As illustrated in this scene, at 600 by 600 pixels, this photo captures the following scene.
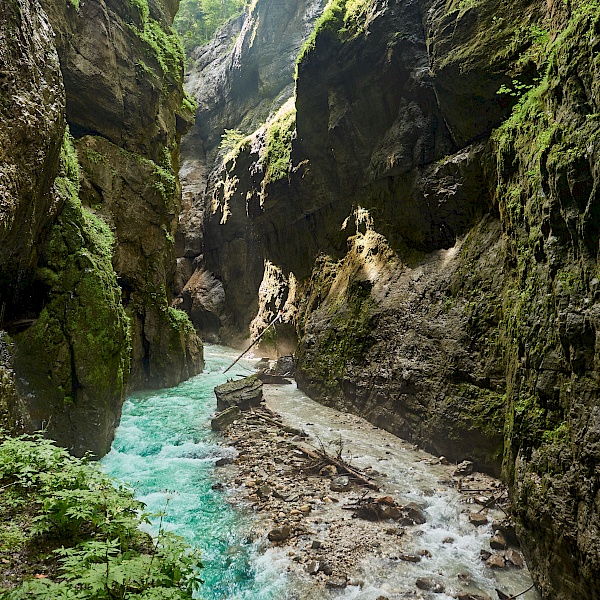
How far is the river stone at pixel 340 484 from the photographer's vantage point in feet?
24.0

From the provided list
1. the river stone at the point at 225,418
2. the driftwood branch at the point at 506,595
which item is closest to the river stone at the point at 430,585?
the driftwood branch at the point at 506,595

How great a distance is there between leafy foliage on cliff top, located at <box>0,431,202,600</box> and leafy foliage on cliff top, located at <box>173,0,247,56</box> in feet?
160

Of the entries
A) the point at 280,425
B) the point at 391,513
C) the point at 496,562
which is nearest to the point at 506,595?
the point at 496,562

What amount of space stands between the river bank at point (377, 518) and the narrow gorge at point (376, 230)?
0.60 metres

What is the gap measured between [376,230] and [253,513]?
32.6 feet

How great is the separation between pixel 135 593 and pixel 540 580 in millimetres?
4676

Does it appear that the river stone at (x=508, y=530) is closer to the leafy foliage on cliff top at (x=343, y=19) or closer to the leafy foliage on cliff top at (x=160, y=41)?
the leafy foliage on cliff top at (x=343, y=19)

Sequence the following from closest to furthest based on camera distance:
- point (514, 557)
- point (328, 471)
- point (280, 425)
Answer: point (514, 557) → point (328, 471) → point (280, 425)

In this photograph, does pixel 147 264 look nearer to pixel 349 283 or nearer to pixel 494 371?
pixel 349 283

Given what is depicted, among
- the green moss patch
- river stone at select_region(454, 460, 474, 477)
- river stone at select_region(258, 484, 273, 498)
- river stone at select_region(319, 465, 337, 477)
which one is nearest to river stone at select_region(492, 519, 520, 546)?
river stone at select_region(454, 460, 474, 477)

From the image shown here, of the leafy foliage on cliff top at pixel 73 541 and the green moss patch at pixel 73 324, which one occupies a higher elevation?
the green moss patch at pixel 73 324

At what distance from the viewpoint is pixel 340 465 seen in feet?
26.5

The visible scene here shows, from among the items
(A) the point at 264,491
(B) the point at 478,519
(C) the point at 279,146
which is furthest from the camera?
(C) the point at 279,146

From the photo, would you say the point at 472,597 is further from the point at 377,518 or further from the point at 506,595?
the point at 377,518
